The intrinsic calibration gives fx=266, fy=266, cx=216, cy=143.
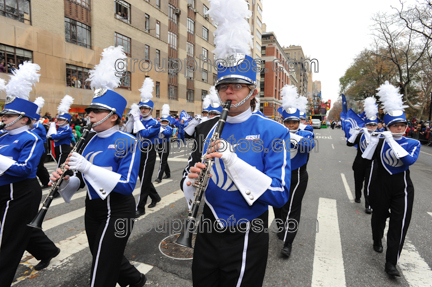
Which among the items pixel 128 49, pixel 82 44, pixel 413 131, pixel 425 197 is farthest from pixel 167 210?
pixel 413 131

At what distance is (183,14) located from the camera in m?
35.0

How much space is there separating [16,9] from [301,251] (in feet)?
71.9

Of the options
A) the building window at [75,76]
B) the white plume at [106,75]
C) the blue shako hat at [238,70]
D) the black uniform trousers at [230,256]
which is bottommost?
the black uniform trousers at [230,256]

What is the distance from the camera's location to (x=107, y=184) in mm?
2402

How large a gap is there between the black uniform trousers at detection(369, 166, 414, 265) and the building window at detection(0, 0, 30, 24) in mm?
21877

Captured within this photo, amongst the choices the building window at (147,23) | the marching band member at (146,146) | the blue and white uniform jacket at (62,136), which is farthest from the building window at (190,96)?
the marching band member at (146,146)

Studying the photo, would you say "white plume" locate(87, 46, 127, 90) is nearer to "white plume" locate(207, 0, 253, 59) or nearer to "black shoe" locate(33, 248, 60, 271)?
"white plume" locate(207, 0, 253, 59)

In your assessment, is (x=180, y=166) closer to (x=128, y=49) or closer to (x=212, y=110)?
(x=212, y=110)

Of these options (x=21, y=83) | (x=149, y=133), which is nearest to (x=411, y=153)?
(x=149, y=133)

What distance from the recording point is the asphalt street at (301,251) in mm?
3406

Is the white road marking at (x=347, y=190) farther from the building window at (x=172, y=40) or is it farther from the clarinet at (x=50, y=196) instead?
the building window at (x=172, y=40)

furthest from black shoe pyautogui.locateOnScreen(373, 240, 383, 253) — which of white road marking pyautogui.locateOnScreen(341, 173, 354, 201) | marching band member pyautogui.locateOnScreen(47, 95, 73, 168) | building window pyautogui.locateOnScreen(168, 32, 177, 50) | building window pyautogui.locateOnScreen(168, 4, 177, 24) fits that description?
building window pyautogui.locateOnScreen(168, 4, 177, 24)

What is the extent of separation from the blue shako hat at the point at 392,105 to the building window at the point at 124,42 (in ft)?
81.6

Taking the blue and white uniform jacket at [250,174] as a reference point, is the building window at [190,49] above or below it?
above
